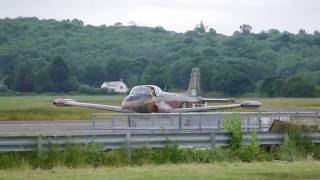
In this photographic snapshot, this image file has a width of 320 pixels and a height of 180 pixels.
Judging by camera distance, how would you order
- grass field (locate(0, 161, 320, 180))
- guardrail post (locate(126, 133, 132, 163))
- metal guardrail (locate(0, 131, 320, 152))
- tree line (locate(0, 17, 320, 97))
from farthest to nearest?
1. tree line (locate(0, 17, 320, 97))
2. guardrail post (locate(126, 133, 132, 163))
3. metal guardrail (locate(0, 131, 320, 152))
4. grass field (locate(0, 161, 320, 180))

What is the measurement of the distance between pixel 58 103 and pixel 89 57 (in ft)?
200

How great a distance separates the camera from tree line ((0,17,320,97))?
7506 centimetres

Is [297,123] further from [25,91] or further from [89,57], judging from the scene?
[89,57]

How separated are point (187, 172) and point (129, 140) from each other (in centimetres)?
251

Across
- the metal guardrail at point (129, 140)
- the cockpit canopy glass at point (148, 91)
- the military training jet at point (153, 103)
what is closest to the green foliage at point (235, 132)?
the metal guardrail at point (129, 140)

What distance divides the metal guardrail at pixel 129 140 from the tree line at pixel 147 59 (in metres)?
43.4

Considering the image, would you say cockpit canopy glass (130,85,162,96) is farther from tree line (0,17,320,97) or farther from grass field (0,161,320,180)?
tree line (0,17,320,97)

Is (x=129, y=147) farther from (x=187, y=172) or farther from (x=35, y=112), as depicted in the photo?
(x=35, y=112)

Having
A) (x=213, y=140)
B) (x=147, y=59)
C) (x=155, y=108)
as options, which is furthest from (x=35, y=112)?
(x=147, y=59)

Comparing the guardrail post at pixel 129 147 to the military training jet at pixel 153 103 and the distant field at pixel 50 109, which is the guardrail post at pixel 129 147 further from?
the distant field at pixel 50 109

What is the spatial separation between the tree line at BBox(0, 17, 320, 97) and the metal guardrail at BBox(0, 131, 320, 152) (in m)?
43.4

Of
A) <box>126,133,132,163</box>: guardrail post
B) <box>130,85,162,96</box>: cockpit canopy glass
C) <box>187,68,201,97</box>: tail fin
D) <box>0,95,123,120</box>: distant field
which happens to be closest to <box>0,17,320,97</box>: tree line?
<box>187,68,201,97</box>: tail fin

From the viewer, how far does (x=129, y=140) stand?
17984 millimetres

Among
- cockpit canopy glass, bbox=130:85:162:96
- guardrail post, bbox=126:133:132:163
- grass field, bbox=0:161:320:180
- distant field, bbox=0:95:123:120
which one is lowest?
distant field, bbox=0:95:123:120
